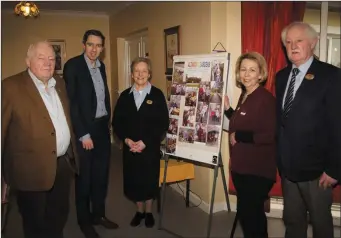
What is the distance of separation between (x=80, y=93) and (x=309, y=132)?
154cm

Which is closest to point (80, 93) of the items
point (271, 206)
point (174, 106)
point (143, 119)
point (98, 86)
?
point (98, 86)

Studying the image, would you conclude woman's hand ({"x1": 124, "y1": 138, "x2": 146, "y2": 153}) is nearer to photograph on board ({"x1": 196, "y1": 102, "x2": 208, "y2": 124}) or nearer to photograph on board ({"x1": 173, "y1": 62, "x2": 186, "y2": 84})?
photograph on board ({"x1": 196, "y1": 102, "x2": 208, "y2": 124})

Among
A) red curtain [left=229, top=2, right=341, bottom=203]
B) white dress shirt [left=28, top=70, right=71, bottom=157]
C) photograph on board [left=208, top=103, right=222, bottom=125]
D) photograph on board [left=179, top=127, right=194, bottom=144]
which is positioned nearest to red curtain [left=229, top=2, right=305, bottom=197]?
red curtain [left=229, top=2, right=341, bottom=203]

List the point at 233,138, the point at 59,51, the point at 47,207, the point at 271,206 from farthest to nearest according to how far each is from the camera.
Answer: the point at 59,51 < the point at 271,206 < the point at 233,138 < the point at 47,207

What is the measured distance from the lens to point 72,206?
10.2 feet

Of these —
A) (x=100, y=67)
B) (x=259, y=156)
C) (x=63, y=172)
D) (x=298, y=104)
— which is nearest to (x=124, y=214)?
(x=63, y=172)

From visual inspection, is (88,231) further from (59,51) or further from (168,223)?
(59,51)

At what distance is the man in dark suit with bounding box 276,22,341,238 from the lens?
1632 millimetres

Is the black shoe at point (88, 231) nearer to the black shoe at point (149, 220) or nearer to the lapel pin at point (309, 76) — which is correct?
the black shoe at point (149, 220)

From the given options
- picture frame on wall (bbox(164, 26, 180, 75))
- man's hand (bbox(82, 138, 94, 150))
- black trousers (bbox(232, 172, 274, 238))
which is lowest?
black trousers (bbox(232, 172, 274, 238))

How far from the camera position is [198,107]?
243cm

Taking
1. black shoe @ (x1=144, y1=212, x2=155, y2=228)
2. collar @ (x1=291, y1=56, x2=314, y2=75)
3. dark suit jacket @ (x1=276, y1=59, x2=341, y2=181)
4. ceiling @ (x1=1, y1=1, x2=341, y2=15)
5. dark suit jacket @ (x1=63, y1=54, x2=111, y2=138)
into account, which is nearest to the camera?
dark suit jacket @ (x1=276, y1=59, x2=341, y2=181)

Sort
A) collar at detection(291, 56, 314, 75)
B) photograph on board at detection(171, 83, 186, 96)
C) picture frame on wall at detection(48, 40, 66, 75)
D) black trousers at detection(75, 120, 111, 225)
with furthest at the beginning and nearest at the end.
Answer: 1. picture frame on wall at detection(48, 40, 66, 75)
2. photograph on board at detection(171, 83, 186, 96)
3. black trousers at detection(75, 120, 111, 225)
4. collar at detection(291, 56, 314, 75)

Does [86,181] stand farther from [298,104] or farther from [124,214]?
[298,104]
